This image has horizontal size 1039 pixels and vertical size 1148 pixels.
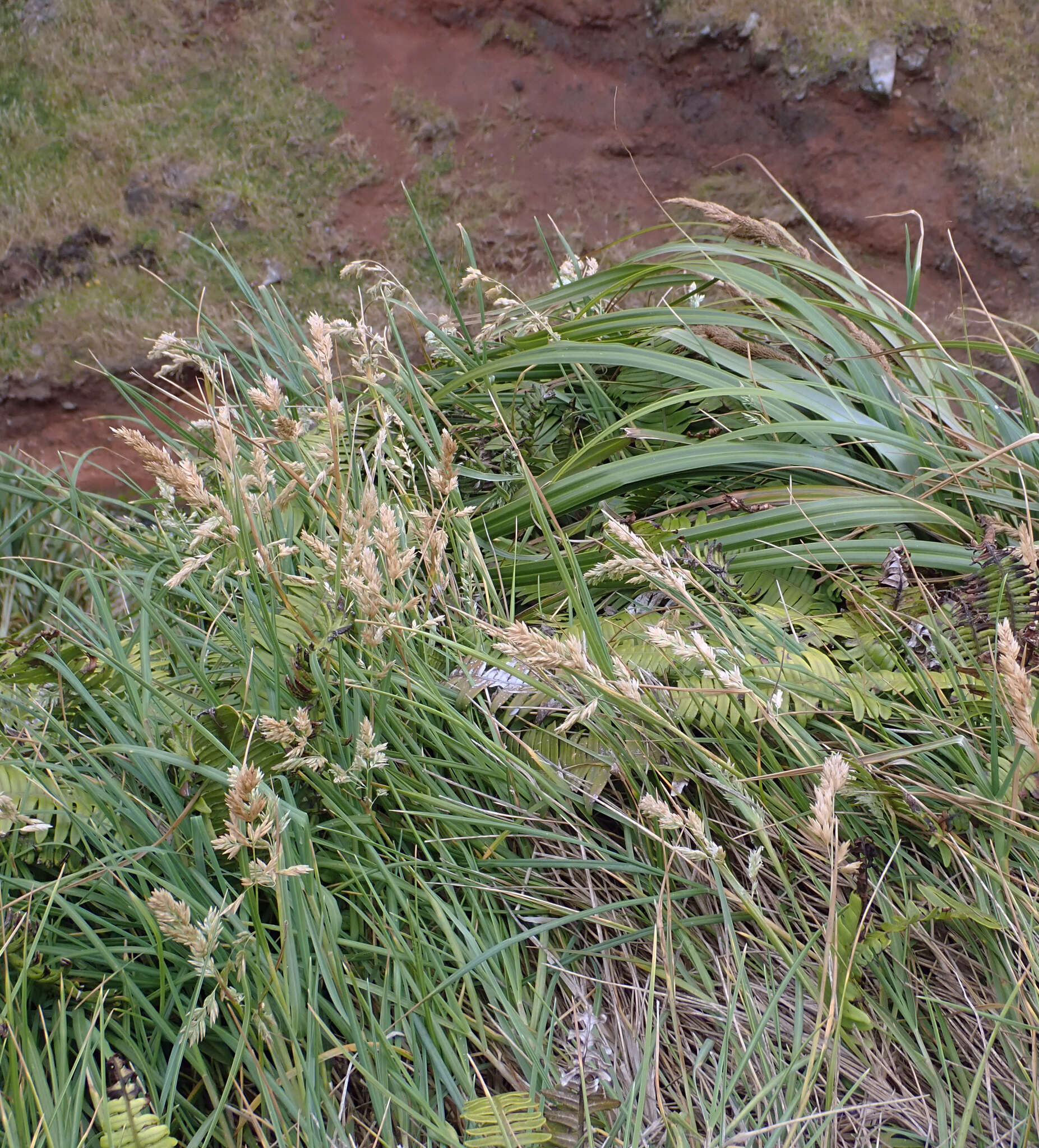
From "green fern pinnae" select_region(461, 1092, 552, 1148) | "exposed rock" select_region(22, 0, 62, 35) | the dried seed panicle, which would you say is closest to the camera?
the dried seed panicle

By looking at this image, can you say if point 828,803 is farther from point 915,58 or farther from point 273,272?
point 915,58

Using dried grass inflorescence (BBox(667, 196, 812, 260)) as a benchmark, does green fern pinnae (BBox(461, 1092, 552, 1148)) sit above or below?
below

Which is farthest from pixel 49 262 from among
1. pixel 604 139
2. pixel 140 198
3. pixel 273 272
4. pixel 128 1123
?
pixel 128 1123

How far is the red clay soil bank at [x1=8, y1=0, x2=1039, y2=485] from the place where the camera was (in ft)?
20.9

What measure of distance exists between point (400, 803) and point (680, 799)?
1.45 feet

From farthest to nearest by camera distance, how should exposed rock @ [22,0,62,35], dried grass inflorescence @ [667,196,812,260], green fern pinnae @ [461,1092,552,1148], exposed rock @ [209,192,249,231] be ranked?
exposed rock @ [22,0,62,35] → exposed rock @ [209,192,249,231] → dried grass inflorescence @ [667,196,812,260] → green fern pinnae @ [461,1092,552,1148]

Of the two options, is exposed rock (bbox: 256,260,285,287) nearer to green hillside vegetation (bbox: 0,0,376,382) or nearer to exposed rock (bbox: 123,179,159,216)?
green hillside vegetation (bbox: 0,0,376,382)

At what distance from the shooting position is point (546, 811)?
1328 mm

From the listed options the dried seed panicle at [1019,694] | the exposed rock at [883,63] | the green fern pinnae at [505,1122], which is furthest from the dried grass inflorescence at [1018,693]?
the exposed rock at [883,63]

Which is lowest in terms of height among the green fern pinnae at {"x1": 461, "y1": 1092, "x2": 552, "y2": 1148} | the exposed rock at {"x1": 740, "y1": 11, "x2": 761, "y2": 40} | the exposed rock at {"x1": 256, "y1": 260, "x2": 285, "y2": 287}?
the exposed rock at {"x1": 256, "y1": 260, "x2": 285, "y2": 287}

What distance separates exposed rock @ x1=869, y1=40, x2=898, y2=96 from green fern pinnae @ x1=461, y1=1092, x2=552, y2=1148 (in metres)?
7.63

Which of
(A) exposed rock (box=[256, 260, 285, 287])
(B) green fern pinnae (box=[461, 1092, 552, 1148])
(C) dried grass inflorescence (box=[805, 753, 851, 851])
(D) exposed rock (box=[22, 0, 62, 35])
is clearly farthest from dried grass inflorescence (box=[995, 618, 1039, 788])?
(D) exposed rock (box=[22, 0, 62, 35])

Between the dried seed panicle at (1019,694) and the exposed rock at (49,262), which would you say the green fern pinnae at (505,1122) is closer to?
the dried seed panicle at (1019,694)

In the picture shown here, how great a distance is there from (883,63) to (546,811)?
7.33m
